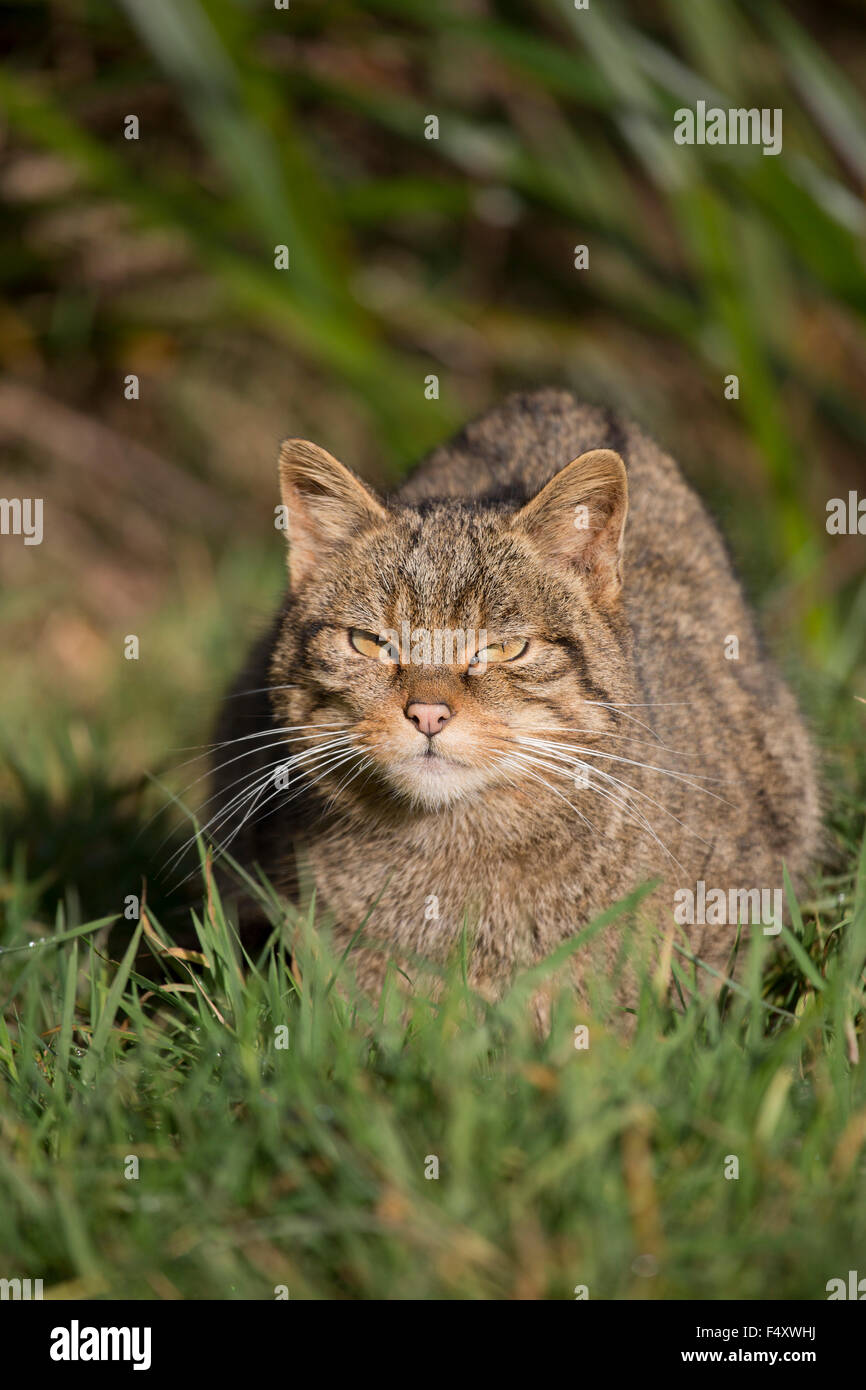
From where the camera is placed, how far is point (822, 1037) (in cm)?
285

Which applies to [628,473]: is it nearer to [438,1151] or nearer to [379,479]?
[379,479]

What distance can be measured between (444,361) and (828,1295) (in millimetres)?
6790

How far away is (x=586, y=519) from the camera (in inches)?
129

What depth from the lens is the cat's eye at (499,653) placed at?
3.12m

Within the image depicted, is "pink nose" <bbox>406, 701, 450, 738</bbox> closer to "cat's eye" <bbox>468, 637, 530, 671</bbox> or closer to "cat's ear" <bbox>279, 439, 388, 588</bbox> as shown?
"cat's eye" <bbox>468, 637, 530, 671</bbox>

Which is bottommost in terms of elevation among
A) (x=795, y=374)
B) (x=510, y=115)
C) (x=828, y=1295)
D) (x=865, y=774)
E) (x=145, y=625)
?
(x=828, y=1295)

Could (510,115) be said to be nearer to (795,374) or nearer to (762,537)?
(795,374)

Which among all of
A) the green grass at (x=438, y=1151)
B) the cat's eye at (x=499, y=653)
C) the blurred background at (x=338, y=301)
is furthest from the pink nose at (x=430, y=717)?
the blurred background at (x=338, y=301)

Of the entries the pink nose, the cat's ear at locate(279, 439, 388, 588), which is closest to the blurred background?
the cat's ear at locate(279, 439, 388, 588)

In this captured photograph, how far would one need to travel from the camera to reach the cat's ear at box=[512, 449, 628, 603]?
3186 millimetres

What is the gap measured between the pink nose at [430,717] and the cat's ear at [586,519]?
596 millimetres

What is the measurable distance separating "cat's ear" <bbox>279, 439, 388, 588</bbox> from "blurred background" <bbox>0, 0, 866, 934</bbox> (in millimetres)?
268

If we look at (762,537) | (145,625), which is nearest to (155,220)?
(145,625)

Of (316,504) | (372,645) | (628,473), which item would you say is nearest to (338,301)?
(628,473)
